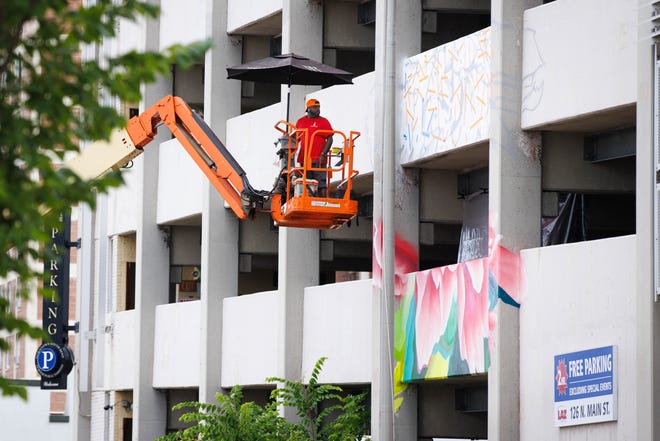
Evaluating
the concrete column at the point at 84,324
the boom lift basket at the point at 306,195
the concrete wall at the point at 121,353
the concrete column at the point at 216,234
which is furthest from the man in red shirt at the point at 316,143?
the concrete column at the point at 84,324

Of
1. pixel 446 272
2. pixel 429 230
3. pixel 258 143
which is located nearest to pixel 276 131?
pixel 258 143

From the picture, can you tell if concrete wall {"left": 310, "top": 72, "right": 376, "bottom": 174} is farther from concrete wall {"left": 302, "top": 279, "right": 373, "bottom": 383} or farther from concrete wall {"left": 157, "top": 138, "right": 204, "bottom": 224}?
concrete wall {"left": 157, "top": 138, "right": 204, "bottom": 224}

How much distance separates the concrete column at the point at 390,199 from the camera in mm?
25625

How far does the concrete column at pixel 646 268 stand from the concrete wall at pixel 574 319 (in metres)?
0.81

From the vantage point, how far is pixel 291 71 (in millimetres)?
24000

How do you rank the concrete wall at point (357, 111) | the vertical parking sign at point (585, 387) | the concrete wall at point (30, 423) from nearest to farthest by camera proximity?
the vertical parking sign at point (585, 387) < the concrete wall at point (357, 111) < the concrete wall at point (30, 423)

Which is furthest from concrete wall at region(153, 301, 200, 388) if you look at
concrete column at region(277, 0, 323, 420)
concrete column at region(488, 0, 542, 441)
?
concrete column at region(488, 0, 542, 441)

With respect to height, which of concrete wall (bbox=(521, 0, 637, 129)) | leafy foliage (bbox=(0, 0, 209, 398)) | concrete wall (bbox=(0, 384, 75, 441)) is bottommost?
concrete wall (bbox=(0, 384, 75, 441))

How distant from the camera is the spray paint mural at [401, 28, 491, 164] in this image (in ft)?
78.4

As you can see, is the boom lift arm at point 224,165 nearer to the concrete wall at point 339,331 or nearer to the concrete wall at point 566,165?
the concrete wall at point 339,331

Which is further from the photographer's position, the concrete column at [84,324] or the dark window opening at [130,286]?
the dark window opening at [130,286]

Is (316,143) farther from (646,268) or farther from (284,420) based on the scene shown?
(646,268)

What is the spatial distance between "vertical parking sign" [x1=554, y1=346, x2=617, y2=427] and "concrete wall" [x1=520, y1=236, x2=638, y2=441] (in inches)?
4.4

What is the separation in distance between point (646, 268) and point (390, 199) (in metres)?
7.56
